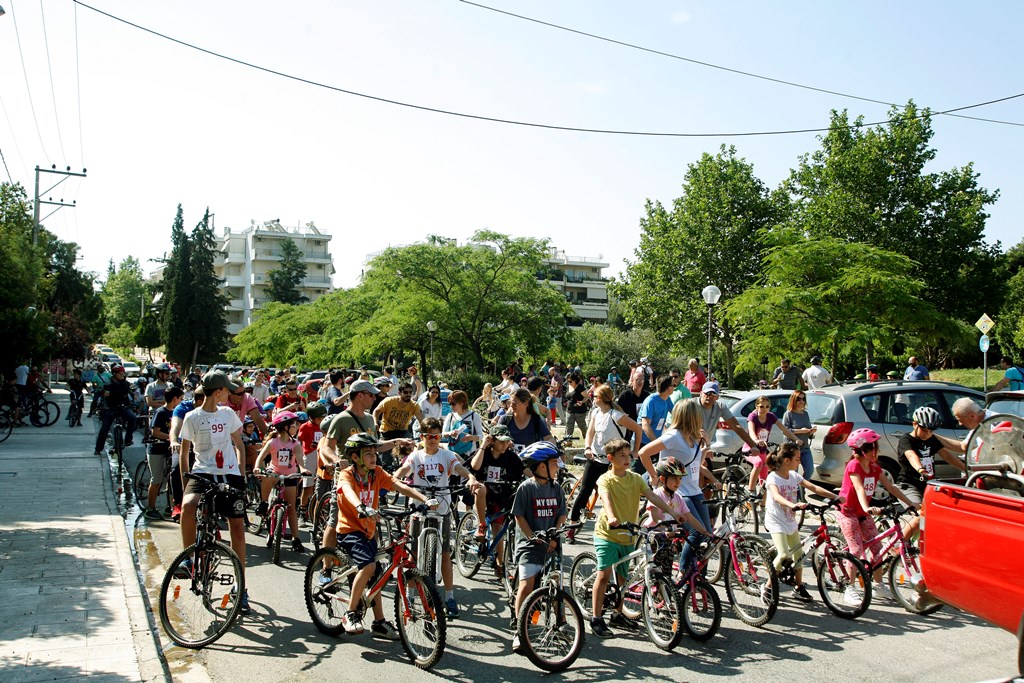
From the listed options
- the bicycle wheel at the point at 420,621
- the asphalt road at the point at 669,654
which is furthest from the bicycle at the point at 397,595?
the asphalt road at the point at 669,654

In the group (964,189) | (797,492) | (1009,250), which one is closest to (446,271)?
(797,492)

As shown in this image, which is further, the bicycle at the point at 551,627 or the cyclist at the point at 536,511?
the cyclist at the point at 536,511

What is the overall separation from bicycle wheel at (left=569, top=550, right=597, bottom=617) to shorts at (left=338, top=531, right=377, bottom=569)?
5.77 ft

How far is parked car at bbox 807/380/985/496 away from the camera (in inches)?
480

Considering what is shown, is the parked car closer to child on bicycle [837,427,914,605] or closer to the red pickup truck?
child on bicycle [837,427,914,605]

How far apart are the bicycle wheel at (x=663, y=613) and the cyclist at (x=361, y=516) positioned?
174cm

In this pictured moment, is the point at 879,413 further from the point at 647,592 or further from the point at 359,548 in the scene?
the point at 359,548

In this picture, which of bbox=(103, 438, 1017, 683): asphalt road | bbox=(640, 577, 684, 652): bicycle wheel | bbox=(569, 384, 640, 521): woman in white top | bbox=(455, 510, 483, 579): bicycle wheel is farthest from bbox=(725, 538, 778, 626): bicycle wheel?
bbox=(455, 510, 483, 579): bicycle wheel

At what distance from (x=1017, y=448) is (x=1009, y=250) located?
202ft

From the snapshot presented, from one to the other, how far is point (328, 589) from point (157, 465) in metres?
5.82

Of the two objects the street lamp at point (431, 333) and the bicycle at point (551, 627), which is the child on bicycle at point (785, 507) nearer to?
the bicycle at point (551, 627)

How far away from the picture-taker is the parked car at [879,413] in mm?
12180

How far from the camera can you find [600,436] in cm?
959

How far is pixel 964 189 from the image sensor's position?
4953cm
